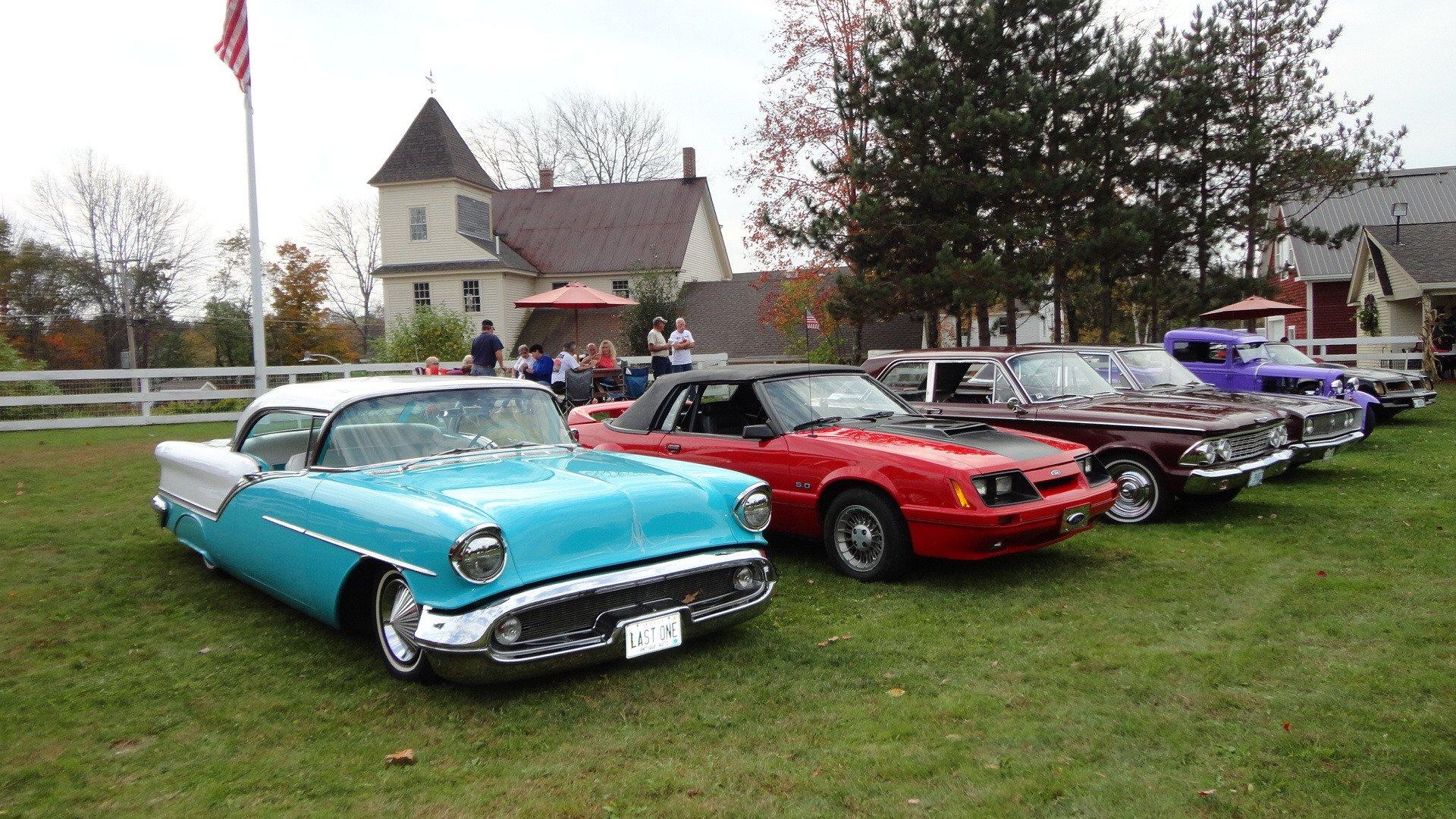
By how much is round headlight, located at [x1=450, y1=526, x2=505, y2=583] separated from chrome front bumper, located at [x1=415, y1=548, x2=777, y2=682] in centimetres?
13

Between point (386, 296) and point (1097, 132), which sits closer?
point (1097, 132)

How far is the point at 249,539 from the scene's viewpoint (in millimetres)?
5465

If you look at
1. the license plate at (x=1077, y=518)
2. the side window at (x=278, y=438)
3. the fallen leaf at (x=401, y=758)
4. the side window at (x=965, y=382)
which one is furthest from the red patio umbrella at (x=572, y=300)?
the fallen leaf at (x=401, y=758)

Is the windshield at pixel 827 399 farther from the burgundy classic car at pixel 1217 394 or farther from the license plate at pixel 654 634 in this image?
the burgundy classic car at pixel 1217 394

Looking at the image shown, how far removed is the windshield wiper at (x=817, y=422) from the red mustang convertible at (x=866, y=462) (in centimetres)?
1

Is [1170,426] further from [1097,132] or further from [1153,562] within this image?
[1097,132]

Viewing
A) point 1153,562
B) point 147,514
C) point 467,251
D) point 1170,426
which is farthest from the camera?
point 467,251

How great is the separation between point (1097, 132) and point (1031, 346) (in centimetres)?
1262

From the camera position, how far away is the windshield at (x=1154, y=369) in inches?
397

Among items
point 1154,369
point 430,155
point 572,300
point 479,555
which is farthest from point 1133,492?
point 430,155

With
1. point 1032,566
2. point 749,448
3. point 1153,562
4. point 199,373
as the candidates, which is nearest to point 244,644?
point 749,448

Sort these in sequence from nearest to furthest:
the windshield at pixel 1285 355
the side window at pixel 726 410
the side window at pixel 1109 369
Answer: the side window at pixel 726 410, the side window at pixel 1109 369, the windshield at pixel 1285 355

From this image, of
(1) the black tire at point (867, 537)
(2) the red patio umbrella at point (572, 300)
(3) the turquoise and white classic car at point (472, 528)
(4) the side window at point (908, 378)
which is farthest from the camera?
(2) the red patio umbrella at point (572, 300)

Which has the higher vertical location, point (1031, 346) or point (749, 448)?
point (1031, 346)
